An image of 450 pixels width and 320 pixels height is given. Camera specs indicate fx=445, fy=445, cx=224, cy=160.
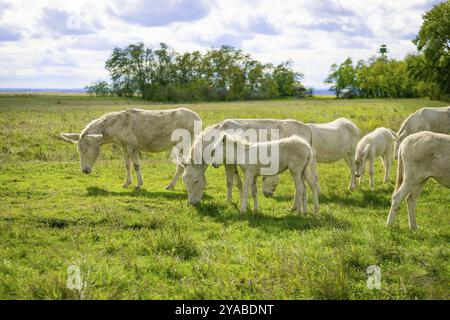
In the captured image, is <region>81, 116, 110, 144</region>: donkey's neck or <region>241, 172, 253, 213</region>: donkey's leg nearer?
<region>241, 172, 253, 213</region>: donkey's leg

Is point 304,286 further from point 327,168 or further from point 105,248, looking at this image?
point 327,168

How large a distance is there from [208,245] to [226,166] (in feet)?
11.7

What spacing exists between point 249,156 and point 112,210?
3.28 metres

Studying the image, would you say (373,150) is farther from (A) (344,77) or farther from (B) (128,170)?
(A) (344,77)

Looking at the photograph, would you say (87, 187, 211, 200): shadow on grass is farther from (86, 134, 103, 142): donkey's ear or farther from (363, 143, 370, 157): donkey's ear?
(363, 143, 370, 157): donkey's ear

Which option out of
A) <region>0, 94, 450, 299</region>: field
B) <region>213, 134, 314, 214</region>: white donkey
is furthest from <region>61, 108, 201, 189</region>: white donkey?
<region>213, 134, 314, 214</region>: white donkey

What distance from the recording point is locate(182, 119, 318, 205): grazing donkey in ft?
35.1

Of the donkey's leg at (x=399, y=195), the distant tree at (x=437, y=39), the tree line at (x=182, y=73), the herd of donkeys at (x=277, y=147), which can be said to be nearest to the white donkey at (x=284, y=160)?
the herd of donkeys at (x=277, y=147)

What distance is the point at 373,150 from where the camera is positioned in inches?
562

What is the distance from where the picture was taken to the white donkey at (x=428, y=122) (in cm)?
1587

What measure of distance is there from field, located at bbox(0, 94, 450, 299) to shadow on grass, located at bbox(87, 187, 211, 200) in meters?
0.03

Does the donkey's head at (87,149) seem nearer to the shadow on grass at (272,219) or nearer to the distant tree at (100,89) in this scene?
the shadow on grass at (272,219)

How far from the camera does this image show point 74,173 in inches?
Result: 577
